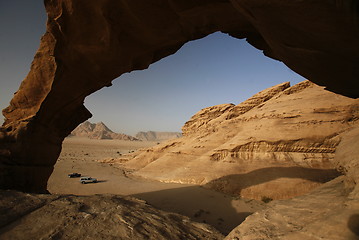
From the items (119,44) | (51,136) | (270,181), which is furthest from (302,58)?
(51,136)

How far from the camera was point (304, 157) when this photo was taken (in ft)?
39.1

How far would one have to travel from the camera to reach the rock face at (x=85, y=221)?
3059mm

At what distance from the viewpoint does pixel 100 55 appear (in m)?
6.85

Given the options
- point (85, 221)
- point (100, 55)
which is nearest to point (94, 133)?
point (100, 55)

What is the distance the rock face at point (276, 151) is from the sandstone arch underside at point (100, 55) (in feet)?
A: 25.2

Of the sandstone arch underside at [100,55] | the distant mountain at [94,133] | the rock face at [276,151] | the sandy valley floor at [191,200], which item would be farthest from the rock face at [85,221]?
the distant mountain at [94,133]

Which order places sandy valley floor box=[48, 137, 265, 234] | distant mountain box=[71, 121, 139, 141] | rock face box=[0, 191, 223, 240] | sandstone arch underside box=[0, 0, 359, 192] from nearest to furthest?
rock face box=[0, 191, 223, 240] < sandstone arch underside box=[0, 0, 359, 192] < sandy valley floor box=[48, 137, 265, 234] < distant mountain box=[71, 121, 139, 141]

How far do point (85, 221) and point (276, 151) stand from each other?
12.8 m

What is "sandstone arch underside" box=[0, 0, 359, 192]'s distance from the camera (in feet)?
12.8

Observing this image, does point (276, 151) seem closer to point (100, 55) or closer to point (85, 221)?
point (100, 55)

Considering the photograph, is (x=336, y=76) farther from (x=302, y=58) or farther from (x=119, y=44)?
(x=119, y=44)

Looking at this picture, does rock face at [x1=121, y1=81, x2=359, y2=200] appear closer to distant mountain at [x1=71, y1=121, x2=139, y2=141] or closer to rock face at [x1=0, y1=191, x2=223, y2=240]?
rock face at [x1=0, y1=191, x2=223, y2=240]

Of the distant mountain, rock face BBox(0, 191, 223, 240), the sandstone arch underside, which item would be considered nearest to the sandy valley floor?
rock face BBox(0, 191, 223, 240)

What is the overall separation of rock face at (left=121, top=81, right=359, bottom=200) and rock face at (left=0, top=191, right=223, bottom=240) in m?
8.21
